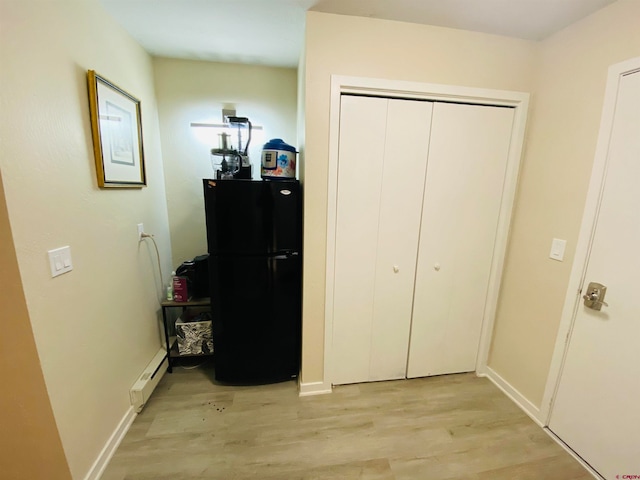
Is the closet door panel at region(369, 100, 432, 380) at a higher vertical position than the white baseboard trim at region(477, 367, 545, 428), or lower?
higher

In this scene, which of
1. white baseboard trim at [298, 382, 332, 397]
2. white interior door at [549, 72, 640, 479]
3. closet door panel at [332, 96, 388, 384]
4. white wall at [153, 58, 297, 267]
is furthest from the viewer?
white wall at [153, 58, 297, 267]

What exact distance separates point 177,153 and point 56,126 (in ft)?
3.73

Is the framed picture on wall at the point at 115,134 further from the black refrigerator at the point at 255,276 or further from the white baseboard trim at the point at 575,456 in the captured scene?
the white baseboard trim at the point at 575,456

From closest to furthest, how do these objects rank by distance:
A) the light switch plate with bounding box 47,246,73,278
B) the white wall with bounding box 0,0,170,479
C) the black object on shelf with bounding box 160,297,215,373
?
the white wall with bounding box 0,0,170,479, the light switch plate with bounding box 47,246,73,278, the black object on shelf with bounding box 160,297,215,373

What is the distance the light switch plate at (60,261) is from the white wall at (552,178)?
2612 millimetres

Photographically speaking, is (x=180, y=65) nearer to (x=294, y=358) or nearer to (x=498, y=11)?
(x=498, y=11)

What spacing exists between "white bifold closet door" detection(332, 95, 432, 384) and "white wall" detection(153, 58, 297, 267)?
0.99 meters

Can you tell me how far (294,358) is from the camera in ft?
6.30

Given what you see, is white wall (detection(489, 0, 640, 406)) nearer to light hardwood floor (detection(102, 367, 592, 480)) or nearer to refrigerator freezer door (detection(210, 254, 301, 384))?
light hardwood floor (detection(102, 367, 592, 480))

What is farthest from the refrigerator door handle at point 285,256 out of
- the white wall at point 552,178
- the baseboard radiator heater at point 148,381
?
the white wall at point 552,178

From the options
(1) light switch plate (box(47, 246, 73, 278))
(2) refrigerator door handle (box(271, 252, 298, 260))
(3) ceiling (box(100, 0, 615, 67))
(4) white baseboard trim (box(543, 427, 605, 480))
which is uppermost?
(3) ceiling (box(100, 0, 615, 67))

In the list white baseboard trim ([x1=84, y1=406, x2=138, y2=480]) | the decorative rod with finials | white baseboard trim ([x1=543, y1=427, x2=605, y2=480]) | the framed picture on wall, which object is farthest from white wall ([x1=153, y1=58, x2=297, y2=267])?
white baseboard trim ([x1=543, y1=427, x2=605, y2=480])

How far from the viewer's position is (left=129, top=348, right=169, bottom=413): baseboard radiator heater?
1.65 m

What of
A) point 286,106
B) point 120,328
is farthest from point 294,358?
point 286,106
